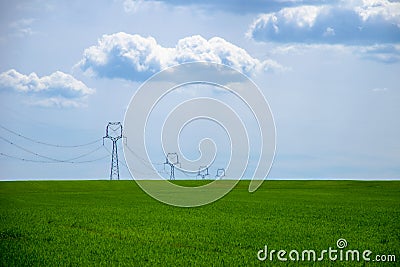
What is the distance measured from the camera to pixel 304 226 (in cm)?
2830

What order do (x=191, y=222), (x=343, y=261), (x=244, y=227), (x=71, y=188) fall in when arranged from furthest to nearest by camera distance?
1. (x=71, y=188)
2. (x=191, y=222)
3. (x=244, y=227)
4. (x=343, y=261)

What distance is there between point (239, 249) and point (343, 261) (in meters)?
3.75

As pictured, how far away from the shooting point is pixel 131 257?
19.6 meters

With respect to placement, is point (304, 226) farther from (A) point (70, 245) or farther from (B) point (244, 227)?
(A) point (70, 245)

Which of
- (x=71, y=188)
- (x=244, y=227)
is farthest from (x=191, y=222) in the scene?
(x=71, y=188)

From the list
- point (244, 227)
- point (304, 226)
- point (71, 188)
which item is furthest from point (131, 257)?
point (71, 188)

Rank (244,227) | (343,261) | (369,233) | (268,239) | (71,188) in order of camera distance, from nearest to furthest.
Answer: (343,261), (268,239), (369,233), (244,227), (71,188)

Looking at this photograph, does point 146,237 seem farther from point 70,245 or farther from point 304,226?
point 304,226

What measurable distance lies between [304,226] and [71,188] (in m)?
50.1

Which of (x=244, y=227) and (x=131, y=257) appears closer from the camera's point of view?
(x=131, y=257)

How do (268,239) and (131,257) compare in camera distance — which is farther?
(268,239)

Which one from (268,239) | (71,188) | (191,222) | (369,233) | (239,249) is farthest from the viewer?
(71,188)

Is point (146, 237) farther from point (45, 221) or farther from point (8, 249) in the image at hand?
point (45, 221)

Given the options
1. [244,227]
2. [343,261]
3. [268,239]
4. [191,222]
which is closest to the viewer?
[343,261]
